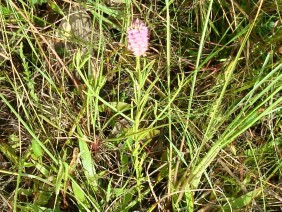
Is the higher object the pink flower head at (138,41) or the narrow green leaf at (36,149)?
the pink flower head at (138,41)

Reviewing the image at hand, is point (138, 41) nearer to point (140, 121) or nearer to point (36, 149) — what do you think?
point (140, 121)

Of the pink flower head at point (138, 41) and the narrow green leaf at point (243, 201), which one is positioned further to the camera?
the narrow green leaf at point (243, 201)

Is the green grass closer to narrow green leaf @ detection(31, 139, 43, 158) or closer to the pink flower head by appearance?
narrow green leaf @ detection(31, 139, 43, 158)

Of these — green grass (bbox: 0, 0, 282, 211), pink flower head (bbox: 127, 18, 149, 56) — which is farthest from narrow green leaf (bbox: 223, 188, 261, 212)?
pink flower head (bbox: 127, 18, 149, 56)

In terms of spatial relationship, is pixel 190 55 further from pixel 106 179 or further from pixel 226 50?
pixel 106 179

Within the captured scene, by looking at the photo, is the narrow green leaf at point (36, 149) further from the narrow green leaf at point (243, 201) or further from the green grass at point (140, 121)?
the narrow green leaf at point (243, 201)

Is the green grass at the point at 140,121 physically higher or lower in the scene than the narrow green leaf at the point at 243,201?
higher

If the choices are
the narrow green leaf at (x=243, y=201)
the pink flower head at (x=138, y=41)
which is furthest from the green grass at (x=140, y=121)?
the pink flower head at (x=138, y=41)

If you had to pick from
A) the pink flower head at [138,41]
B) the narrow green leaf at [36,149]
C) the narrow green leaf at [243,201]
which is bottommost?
the narrow green leaf at [243,201]

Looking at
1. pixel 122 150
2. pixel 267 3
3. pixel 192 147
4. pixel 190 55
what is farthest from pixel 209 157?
pixel 267 3
